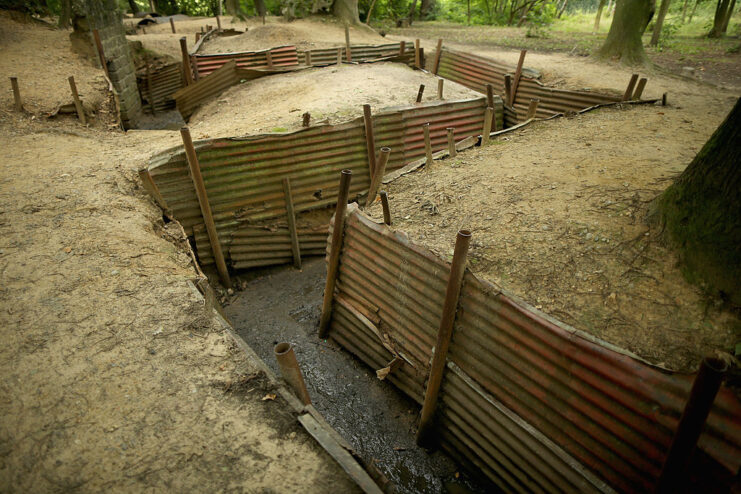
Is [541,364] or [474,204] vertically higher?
[474,204]

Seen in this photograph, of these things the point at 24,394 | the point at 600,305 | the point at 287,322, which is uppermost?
the point at 600,305

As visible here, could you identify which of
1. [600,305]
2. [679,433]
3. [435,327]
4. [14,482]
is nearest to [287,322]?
[435,327]

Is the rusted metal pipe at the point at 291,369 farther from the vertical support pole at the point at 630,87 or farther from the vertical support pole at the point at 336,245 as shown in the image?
the vertical support pole at the point at 630,87

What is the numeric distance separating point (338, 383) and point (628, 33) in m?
13.3

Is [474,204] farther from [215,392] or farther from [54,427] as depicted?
[54,427]

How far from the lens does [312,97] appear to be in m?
9.52

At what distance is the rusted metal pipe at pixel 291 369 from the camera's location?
3051 millimetres

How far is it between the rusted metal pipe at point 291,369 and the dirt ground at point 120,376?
0.24 meters

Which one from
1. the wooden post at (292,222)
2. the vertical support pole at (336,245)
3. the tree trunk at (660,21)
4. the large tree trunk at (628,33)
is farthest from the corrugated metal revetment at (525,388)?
the tree trunk at (660,21)

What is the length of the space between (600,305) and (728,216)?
1.30m

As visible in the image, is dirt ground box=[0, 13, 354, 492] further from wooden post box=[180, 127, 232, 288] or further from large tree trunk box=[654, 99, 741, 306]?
large tree trunk box=[654, 99, 741, 306]

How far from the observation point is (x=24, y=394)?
3.41m

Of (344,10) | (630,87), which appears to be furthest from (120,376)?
(344,10)

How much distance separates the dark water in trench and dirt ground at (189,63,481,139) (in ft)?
10.00
